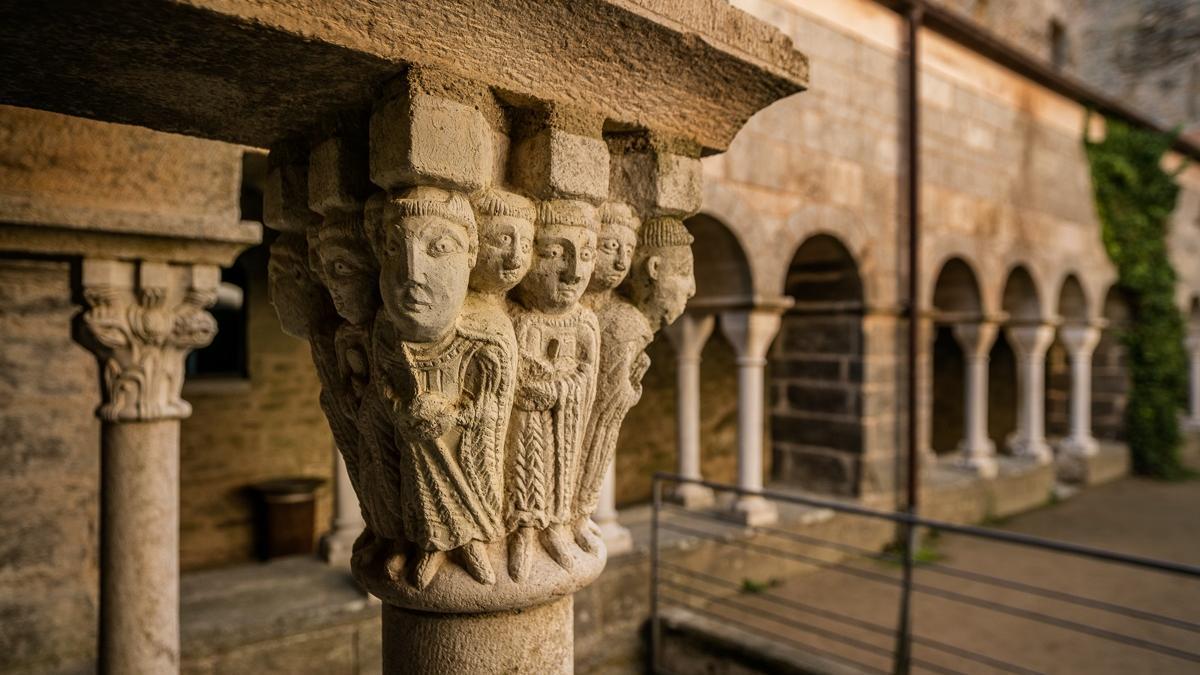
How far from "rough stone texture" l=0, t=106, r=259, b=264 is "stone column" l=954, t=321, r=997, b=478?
602 cm

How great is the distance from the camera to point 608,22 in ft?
3.86

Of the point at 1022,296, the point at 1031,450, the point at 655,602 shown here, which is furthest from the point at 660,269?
the point at 1031,450

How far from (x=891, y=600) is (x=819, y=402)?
159 centimetres

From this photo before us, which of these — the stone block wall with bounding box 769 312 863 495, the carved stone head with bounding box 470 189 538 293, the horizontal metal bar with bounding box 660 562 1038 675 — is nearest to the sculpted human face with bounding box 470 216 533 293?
the carved stone head with bounding box 470 189 538 293

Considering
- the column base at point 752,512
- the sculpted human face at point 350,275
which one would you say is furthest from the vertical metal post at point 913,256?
the sculpted human face at point 350,275

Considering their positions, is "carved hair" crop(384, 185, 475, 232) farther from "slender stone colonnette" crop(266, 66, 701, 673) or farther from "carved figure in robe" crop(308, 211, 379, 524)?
"carved figure in robe" crop(308, 211, 379, 524)

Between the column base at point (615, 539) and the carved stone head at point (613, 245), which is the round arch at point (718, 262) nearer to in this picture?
the column base at point (615, 539)

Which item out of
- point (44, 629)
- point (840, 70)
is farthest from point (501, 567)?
point (840, 70)

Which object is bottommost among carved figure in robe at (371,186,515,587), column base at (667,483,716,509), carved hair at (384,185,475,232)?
column base at (667,483,716,509)

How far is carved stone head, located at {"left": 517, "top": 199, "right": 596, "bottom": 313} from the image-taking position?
1257 mm

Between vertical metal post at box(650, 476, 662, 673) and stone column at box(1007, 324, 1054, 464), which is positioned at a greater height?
stone column at box(1007, 324, 1054, 464)

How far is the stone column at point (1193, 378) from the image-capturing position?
1040 centimetres

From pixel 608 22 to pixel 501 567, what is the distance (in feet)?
2.99

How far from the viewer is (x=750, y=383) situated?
4984mm
